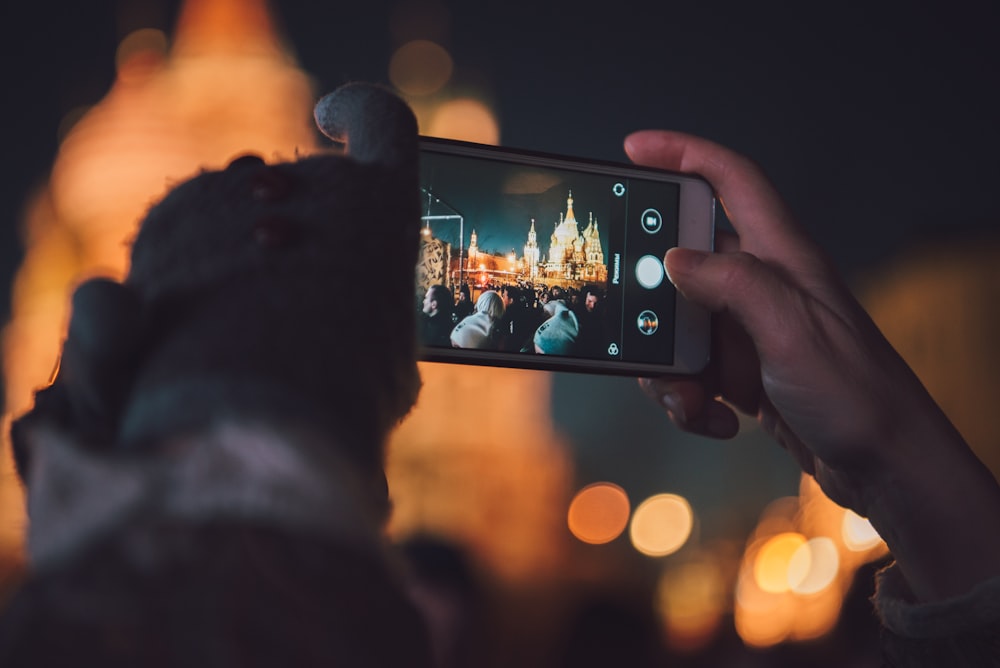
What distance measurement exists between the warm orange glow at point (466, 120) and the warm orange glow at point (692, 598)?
2153 millimetres

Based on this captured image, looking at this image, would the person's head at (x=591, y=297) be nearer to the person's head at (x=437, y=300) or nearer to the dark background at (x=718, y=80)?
the person's head at (x=437, y=300)

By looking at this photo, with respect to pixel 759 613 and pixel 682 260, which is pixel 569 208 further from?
pixel 759 613

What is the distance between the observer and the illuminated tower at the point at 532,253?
799 mm

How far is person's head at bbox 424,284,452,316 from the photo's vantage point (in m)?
0.74

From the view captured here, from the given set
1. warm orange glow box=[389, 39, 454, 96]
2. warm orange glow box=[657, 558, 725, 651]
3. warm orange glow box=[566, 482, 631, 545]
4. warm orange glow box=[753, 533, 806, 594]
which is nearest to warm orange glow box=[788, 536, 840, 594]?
warm orange glow box=[753, 533, 806, 594]

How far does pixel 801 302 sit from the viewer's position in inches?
27.3

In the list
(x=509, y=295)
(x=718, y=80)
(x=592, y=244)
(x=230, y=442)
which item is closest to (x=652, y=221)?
(x=592, y=244)

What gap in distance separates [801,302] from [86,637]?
61 centimetres

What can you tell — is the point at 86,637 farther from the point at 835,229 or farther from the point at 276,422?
the point at 835,229

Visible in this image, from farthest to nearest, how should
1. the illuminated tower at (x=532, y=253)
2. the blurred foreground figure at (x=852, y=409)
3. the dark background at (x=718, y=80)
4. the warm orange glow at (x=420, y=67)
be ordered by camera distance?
1. the warm orange glow at (x=420, y=67)
2. the dark background at (x=718, y=80)
3. the illuminated tower at (x=532, y=253)
4. the blurred foreground figure at (x=852, y=409)

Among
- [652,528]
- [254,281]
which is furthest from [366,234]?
[652,528]

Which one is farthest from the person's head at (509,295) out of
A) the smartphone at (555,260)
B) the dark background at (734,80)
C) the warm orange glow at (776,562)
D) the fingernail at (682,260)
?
the warm orange glow at (776,562)

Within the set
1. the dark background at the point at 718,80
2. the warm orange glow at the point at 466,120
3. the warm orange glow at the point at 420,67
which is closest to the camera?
the dark background at the point at 718,80

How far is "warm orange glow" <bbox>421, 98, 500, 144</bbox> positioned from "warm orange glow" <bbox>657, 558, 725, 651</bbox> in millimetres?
2153
